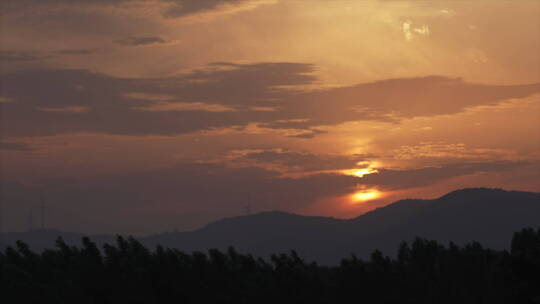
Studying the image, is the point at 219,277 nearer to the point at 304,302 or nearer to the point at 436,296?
the point at 304,302

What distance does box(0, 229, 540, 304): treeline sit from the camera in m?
140

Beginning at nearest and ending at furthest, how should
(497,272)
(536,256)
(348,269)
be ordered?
→ 1. (536,256)
2. (497,272)
3. (348,269)

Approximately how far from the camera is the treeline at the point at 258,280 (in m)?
140

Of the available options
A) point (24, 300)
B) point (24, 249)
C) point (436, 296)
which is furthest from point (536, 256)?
point (24, 249)

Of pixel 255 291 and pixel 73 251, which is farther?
pixel 73 251

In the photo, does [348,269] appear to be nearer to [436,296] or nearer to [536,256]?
[436,296]

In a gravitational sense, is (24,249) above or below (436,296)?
above

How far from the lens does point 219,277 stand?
142 m

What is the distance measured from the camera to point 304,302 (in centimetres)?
14025

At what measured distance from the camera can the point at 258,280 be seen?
464 ft

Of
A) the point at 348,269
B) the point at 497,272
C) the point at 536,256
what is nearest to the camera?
the point at 536,256

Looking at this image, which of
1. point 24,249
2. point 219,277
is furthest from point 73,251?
point 219,277

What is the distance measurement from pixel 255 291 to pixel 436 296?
101 ft

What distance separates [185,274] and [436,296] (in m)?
43.0
